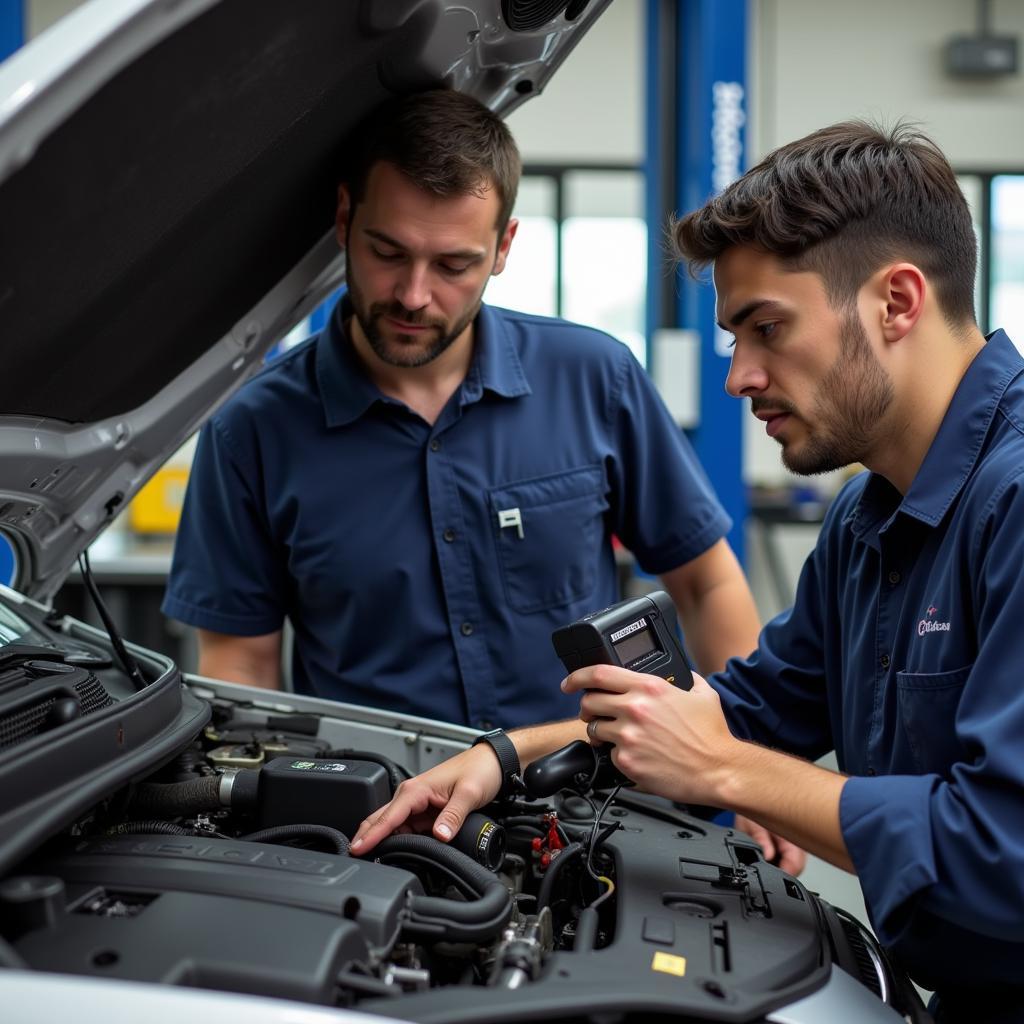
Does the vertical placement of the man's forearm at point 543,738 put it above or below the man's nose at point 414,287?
below

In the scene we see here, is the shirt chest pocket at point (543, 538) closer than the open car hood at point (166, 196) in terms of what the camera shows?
No

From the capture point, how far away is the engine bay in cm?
87

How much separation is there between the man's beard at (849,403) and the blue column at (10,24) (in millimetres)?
2284

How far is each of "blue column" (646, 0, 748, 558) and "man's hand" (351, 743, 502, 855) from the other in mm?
2136

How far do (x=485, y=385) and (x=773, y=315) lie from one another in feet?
2.35

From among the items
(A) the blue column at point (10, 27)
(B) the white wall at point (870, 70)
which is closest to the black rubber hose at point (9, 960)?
(A) the blue column at point (10, 27)

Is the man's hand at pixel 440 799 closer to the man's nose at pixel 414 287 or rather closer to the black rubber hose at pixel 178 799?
the black rubber hose at pixel 178 799

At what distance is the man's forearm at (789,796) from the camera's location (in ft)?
3.53

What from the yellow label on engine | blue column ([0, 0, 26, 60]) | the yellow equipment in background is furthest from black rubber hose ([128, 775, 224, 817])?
the yellow equipment in background

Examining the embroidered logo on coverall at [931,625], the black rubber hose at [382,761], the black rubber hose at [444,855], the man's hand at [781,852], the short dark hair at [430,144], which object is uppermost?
the short dark hair at [430,144]

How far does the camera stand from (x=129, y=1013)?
30.0 inches

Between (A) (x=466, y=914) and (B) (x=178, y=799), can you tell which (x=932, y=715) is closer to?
(A) (x=466, y=914)

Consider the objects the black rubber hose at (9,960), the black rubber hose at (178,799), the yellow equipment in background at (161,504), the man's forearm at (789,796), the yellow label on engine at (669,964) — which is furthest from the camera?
the yellow equipment in background at (161,504)

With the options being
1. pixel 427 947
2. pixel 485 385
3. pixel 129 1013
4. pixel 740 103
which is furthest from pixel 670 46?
pixel 129 1013
